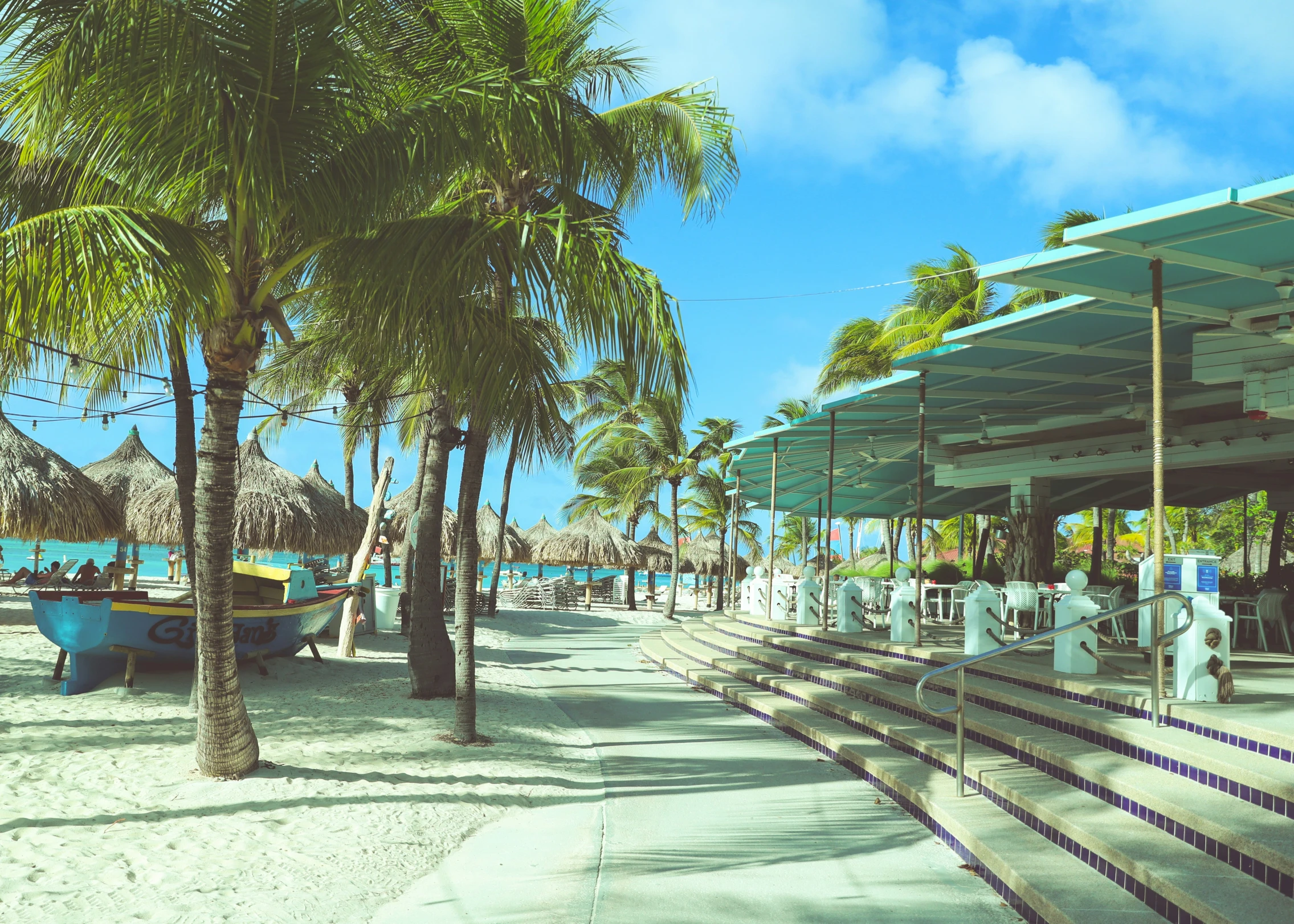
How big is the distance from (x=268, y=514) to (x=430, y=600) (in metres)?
11.0

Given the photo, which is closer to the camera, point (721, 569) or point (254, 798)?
point (254, 798)

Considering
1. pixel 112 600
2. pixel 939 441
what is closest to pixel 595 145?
pixel 112 600

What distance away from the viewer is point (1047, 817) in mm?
4574

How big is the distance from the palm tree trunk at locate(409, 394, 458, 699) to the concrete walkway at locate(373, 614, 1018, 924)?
2.42 metres

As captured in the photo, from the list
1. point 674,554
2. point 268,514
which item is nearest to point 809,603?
point 268,514

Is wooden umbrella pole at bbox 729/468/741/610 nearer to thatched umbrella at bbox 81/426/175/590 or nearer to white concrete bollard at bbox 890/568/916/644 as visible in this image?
white concrete bollard at bbox 890/568/916/644

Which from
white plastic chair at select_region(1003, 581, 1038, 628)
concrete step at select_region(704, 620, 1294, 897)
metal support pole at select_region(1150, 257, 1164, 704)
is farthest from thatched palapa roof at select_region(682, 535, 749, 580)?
metal support pole at select_region(1150, 257, 1164, 704)

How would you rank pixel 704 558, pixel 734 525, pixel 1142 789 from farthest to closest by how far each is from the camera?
pixel 704 558
pixel 734 525
pixel 1142 789

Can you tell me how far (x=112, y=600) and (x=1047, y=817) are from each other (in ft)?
28.6

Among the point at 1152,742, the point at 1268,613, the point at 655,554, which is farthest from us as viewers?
the point at 655,554

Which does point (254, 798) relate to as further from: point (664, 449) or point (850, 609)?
point (664, 449)

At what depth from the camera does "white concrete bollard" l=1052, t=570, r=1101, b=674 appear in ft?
22.3

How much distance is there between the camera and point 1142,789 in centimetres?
438

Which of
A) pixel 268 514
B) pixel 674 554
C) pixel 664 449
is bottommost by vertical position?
pixel 674 554
